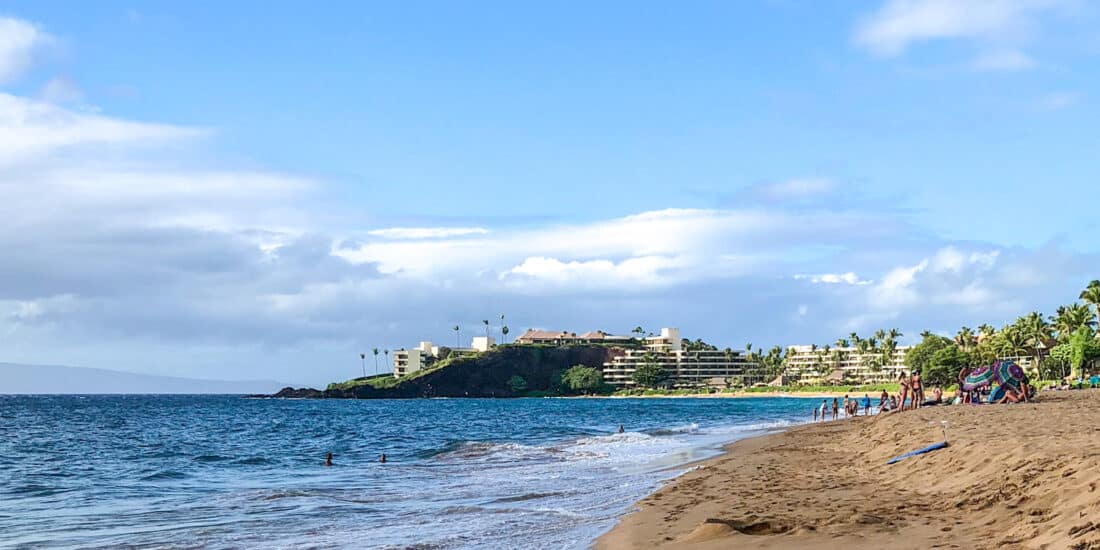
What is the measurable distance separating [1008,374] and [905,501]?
119 feet

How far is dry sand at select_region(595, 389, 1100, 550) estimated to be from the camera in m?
11.7

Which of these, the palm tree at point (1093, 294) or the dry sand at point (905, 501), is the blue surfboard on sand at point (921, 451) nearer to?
the dry sand at point (905, 501)

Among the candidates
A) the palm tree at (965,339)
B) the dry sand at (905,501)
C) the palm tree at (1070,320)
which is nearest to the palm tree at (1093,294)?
the palm tree at (1070,320)

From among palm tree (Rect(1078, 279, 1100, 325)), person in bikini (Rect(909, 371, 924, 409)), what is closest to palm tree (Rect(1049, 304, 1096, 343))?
palm tree (Rect(1078, 279, 1100, 325))

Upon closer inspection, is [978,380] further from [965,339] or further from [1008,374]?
[965,339]

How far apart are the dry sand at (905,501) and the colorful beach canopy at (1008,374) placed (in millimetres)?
22366

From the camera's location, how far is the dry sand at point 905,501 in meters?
11.7

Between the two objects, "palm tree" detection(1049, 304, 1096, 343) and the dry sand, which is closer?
the dry sand

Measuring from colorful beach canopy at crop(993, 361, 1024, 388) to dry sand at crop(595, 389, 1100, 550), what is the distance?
73.4ft

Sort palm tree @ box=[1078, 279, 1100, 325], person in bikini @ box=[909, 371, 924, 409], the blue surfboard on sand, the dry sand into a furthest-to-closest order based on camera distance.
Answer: palm tree @ box=[1078, 279, 1100, 325] < person in bikini @ box=[909, 371, 924, 409] < the blue surfboard on sand < the dry sand

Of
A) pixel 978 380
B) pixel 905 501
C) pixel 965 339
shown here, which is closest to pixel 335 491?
pixel 905 501

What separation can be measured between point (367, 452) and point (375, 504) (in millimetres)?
24529

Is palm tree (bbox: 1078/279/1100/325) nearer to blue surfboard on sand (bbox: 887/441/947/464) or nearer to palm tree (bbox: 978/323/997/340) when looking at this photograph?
palm tree (bbox: 978/323/997/340)

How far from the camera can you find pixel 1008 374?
157ft
